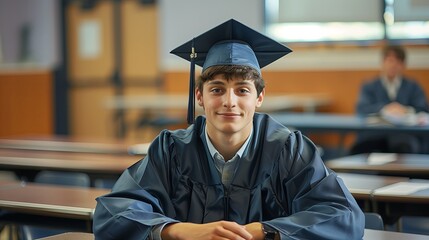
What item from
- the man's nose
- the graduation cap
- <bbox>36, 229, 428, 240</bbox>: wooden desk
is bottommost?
<bbox>36, 229, 428, 240</bbox>: wooden desk

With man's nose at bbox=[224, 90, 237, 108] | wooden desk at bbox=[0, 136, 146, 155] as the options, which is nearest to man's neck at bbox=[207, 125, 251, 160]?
man's nose at bbox=[224, 90, 237, 108]

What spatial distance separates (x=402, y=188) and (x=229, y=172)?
3.48ft

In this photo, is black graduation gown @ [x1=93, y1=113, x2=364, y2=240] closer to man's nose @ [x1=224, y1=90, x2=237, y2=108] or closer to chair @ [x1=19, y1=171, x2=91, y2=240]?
man's nose @ [x1=224, y1=90, x2=237, y2=108]

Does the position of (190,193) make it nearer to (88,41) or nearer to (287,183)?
(287,183)

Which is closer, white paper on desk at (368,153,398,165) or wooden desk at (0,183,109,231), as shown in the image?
wooden desk at (0,183,109,231)

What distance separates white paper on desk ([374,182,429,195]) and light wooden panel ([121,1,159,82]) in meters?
6.72

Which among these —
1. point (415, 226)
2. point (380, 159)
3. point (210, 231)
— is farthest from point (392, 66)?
point (210, 231)

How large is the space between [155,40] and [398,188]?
6837 millimetres

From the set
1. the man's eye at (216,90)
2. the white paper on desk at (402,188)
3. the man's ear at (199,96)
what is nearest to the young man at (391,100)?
the white paper on desk at (402,188)

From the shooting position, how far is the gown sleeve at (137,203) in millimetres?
2254

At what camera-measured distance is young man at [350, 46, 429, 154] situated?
651cm

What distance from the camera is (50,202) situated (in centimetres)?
305

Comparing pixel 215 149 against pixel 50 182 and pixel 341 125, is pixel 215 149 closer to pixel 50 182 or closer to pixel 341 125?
pixel 50 182

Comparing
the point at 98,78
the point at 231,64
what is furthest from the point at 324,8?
the point at 231,64
